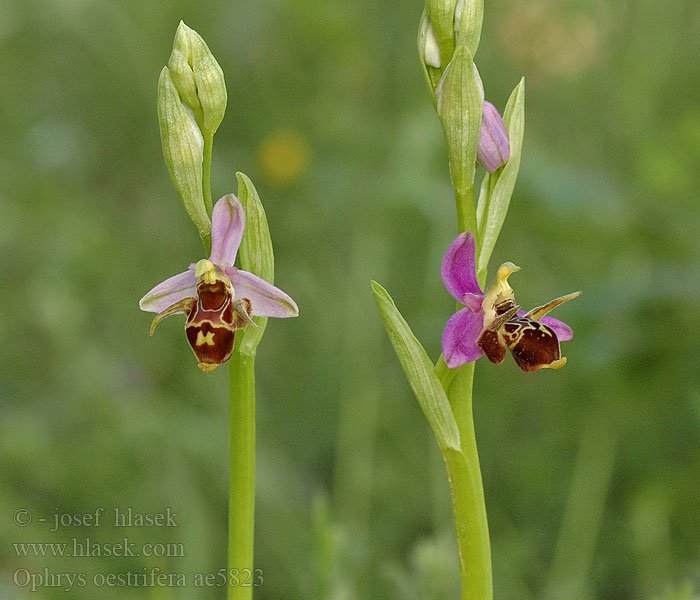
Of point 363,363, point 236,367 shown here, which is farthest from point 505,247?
point 236,367

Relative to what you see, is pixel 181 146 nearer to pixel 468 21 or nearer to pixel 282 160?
pixel 468 21

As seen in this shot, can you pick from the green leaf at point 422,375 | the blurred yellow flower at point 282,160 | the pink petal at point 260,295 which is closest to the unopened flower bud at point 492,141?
the green leaf at point 422,375

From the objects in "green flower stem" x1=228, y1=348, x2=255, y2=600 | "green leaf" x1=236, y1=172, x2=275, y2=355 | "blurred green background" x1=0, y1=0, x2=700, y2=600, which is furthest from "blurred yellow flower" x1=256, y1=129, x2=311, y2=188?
"green flower stem" x1=228, y1=348, x2=255, y2=600

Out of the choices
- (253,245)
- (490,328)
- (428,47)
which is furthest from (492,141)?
(253,245)

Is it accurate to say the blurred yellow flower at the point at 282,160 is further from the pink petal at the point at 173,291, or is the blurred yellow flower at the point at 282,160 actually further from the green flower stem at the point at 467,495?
the green flower stem at the point at 467,495

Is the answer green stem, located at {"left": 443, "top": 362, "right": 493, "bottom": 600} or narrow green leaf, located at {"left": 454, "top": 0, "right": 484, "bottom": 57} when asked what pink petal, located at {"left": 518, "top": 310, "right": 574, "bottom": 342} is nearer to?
green stem, located at {"left": 443, "top": 362, "right": 493, "bottom": 600}

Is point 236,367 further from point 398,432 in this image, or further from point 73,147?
point 73,147
